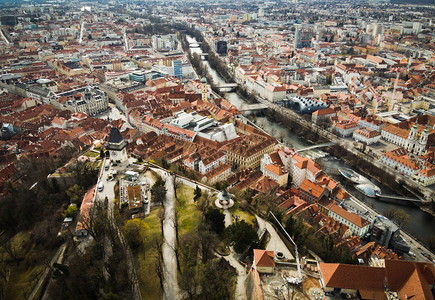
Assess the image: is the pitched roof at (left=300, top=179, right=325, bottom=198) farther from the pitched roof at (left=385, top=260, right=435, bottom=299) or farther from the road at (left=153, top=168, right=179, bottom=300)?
the road at (left=153, top=168, right=179, bottom=300)

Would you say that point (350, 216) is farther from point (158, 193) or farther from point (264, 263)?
point (158, 193)

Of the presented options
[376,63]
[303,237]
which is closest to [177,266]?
[303,237]

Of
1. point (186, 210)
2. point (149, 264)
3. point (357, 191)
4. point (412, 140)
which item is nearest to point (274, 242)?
point (186, 210)

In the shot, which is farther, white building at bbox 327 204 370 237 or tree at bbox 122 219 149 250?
white building at bbox 327 204 370 237

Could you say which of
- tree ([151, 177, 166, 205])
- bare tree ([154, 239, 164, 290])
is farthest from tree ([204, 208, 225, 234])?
tree ([151, 177, 166, 205])

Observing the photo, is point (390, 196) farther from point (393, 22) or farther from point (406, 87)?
point (393, 22)

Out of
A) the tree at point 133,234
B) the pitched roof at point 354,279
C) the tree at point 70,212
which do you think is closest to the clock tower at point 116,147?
the tree at point 70,212
